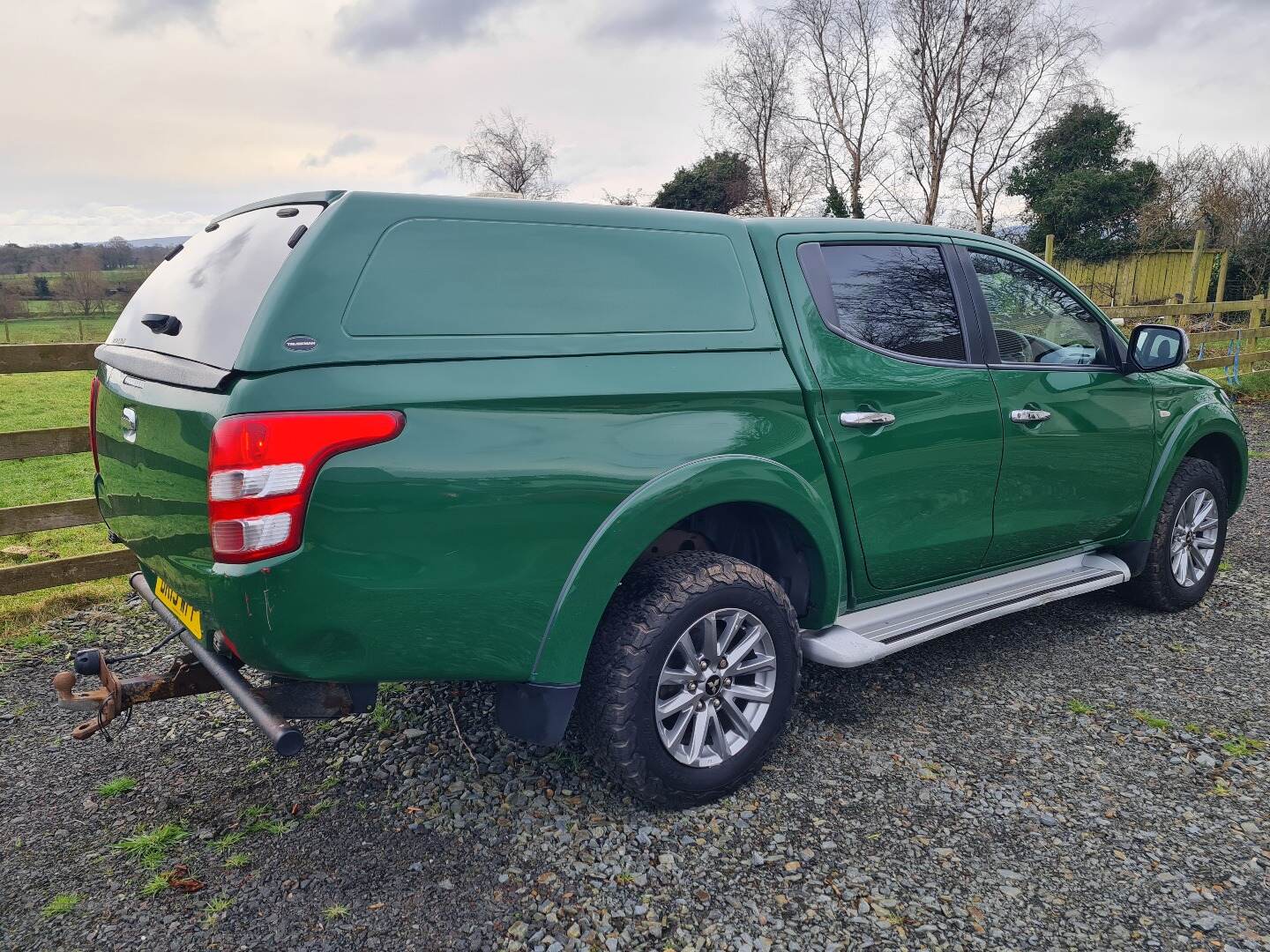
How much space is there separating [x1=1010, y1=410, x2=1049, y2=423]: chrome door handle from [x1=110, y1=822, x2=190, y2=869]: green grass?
3.31 metres

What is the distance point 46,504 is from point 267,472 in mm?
3215

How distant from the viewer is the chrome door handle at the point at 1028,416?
11.7 ft

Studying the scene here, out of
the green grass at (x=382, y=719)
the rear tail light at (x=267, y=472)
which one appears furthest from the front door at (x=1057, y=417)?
the rear tail light at (x=267, y=472)

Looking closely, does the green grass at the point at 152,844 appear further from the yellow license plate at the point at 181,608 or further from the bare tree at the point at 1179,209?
the bare tree at the point at 1179,209

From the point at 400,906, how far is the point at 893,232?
2910mm

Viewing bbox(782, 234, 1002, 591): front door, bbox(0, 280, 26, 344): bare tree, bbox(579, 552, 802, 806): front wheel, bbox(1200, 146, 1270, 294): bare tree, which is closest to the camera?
bbox(579, 552, 802, 806): front wheel

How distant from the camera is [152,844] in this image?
8.77ft

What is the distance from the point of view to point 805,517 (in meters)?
2.95

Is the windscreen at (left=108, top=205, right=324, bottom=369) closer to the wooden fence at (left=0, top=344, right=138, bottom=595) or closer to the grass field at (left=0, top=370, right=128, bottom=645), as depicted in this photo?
the wooden fence at (left=0, top=344, right=138, bottom=595)

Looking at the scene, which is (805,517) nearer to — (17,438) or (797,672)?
(797,672)

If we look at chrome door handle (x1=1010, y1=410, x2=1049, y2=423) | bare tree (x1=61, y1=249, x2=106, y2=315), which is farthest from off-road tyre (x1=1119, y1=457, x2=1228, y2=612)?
bare tree (x1=61, y1=249, x2=106, y2=315)

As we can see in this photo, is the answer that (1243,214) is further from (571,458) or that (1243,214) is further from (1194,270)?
(571,458)

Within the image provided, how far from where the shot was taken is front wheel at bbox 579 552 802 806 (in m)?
2.61

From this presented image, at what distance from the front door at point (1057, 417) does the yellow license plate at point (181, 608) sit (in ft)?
9.57
